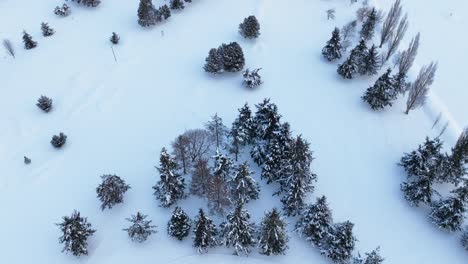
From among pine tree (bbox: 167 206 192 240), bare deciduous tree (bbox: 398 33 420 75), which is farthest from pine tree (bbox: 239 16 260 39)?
pine tree (bbox: 167 206 192 240)

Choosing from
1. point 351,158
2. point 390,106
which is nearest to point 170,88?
point 351,158

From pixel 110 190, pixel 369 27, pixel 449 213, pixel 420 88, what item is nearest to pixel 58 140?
pixel 110 190

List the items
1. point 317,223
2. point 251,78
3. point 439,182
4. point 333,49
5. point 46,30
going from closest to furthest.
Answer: point 317,223 → point 439,182 → point 251,78 → point 333,49 → point 46,30

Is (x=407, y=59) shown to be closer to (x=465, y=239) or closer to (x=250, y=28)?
(x=250, y=28)

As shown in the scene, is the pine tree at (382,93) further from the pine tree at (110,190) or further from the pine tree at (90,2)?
the pine tree at (90,2)

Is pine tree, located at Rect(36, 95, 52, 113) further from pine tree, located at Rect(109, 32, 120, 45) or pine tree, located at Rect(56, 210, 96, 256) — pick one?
pine tree, located at Rect(56, 210, 96, 256)

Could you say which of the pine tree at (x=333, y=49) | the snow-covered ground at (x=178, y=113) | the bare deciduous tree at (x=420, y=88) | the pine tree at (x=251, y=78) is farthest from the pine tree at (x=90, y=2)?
the bare deciduous tree at (x=420, y=88)
